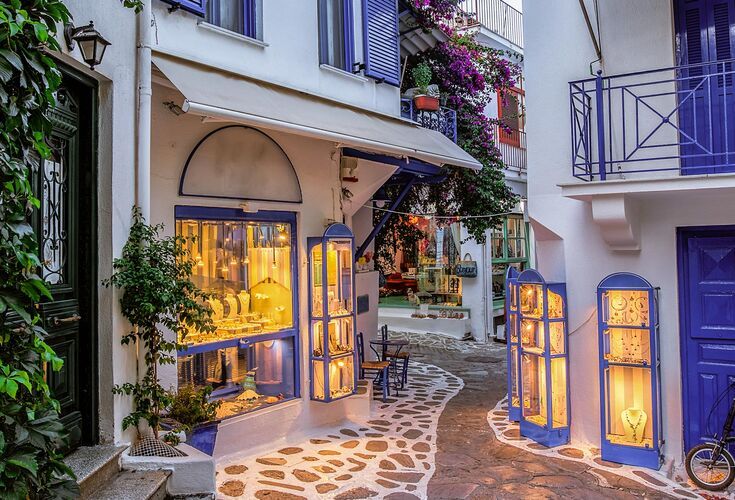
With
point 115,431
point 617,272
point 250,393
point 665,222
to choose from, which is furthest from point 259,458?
point 665,222

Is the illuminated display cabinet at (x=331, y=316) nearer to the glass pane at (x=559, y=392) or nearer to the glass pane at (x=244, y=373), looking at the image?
the glass pane at (x=244, y=373)

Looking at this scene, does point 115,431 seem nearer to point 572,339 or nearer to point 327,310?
point 327,310

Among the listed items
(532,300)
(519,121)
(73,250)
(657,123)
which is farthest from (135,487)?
(519,121)

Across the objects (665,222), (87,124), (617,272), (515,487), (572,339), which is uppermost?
(87,124)

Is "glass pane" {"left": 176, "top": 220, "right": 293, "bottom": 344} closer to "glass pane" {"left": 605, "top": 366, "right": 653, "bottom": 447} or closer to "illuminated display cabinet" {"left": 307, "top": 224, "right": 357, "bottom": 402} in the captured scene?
"illuminated display cabinet" {"left": 307, "top": 224, "right": 357, "bottom": 402}

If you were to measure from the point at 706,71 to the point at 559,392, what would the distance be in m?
4.37

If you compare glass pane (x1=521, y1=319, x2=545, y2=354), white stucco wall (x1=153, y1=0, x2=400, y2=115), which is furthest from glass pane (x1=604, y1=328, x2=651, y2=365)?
white stucco wall (x1=153, y1=0, x2=400, y2=115)

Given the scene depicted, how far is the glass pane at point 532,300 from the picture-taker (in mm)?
7695

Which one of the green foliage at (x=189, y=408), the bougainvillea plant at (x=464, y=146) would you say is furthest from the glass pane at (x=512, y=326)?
the green foliage at (x=189, y=408)

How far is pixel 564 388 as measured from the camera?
7.55 meters

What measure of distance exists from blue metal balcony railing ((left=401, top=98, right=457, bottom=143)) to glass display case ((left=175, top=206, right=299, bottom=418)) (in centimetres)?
349

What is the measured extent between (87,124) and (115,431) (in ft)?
8.15

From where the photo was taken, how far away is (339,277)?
8.45 metres

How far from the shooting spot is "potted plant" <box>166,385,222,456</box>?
558cm
